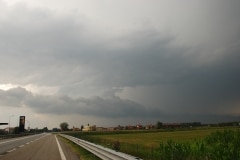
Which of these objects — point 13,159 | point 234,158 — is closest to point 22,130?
point 13,159

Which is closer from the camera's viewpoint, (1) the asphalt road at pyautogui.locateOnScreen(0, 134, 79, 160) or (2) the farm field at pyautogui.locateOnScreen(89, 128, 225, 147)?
(1) the asphalt road at pyautogui.locateOnScreen(0, 134, 79, 160)

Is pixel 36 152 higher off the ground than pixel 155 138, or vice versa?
pixel 155 138

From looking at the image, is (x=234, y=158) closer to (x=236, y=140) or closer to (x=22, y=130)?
(x=236, y=140)

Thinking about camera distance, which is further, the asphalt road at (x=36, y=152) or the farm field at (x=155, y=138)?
the farm field at (x=155, y=138)

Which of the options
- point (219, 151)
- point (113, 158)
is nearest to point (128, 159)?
point (113, 158)

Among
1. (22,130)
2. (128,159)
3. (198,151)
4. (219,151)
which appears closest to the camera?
(128,159)

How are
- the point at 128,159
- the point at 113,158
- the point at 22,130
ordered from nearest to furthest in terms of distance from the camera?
the point at 128,159
the point at 113,158
the point at 22,130

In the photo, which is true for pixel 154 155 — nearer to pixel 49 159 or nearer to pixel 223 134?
pixel 49 159

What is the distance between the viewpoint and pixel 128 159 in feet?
33.6

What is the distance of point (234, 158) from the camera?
43.3ft

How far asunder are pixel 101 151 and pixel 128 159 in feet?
17.2

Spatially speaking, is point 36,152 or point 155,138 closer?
point 36,152

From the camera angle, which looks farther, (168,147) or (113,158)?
(168,147)

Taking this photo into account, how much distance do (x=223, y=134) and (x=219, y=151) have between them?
29.5 ft
